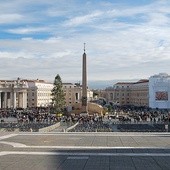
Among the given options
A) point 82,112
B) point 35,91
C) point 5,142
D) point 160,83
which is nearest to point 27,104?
point 35,91

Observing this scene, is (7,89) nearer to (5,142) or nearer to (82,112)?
(82,112)

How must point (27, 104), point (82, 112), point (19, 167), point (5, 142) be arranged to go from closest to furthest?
point (19, 167), point (5, 142), point (82, 112), point (27, 104)

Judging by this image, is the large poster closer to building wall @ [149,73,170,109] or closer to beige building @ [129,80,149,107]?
building wall @ [149,73,170,109]

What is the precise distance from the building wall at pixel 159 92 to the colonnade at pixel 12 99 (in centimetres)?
3566

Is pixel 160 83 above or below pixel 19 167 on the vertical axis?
above

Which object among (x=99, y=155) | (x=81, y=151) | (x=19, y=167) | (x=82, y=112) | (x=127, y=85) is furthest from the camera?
(x=127, y=85)

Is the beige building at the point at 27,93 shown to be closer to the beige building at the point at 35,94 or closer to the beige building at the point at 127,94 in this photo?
the beige building at the point at 35,94

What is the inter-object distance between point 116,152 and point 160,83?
358 feet

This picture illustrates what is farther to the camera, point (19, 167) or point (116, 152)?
point (116, 152)

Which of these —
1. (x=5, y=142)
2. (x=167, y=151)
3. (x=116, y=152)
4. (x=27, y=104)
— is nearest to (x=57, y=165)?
(x=116, y=152)

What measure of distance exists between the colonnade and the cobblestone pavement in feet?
324

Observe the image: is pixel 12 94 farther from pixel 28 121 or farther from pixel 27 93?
pixel 28 121

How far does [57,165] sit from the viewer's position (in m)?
16.6

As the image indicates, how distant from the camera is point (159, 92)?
413ft
